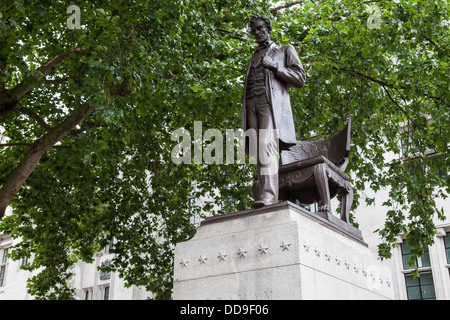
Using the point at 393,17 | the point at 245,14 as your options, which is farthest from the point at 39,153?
the point at 393,17

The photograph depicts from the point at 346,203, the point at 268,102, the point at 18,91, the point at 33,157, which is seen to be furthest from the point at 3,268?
the point at 268,102

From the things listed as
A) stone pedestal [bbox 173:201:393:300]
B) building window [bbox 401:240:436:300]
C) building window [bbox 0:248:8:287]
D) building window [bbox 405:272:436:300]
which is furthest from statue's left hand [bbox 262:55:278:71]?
building window [bbox 0:248:8:287]

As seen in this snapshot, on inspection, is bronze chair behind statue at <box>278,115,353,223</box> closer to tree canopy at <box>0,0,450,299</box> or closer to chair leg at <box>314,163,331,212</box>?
chair leg at <box>314,163,331,212</box>

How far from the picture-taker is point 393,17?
44.1 feet

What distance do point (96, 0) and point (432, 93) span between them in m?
8.58

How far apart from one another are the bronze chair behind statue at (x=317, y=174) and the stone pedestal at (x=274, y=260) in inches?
18.4

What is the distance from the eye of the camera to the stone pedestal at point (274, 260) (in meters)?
5.81

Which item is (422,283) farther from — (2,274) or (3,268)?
(3,268)

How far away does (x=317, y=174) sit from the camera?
7113 mm

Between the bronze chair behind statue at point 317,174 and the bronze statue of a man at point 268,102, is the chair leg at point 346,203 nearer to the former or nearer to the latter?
the bronze chair behind statue at point 317,174

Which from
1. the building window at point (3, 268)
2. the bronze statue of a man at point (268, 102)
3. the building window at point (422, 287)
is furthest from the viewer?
the building window at point (3, 268)

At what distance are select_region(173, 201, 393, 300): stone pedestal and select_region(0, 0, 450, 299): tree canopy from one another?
5358 mm

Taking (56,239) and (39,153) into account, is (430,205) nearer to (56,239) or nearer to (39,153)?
(39,153)

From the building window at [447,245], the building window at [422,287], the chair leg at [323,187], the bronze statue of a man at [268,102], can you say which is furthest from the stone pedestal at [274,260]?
the building window at [447,245]
